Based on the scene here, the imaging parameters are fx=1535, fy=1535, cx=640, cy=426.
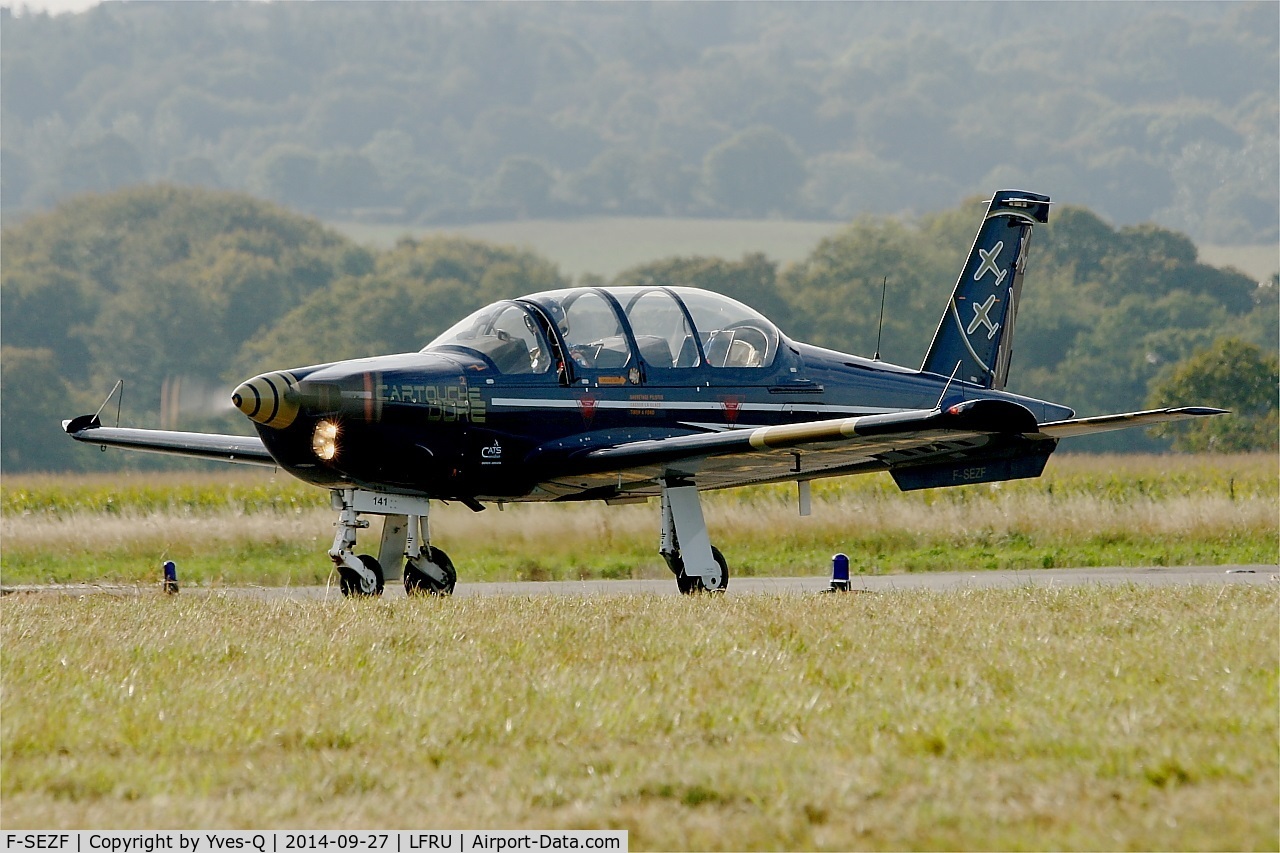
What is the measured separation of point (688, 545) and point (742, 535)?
958cm

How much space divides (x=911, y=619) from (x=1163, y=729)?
354cm

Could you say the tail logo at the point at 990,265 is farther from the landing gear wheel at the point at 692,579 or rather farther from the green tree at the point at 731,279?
the green tree at the point at 731,279

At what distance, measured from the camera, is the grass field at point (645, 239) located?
11243 cm

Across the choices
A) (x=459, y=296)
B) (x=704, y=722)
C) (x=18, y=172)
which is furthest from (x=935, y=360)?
(x=18, y=172)

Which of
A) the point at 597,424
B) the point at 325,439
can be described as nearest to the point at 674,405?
the point at 597,424

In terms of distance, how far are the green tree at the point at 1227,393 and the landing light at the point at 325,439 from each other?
3089 centimetres

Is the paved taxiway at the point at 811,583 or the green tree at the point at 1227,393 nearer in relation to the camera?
the paved taxiway at the point at 811,583

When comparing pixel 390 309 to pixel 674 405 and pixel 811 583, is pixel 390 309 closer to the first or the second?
pixel 811 583

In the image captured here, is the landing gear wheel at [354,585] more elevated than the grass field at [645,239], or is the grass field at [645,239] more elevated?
the grass field at [645,239]

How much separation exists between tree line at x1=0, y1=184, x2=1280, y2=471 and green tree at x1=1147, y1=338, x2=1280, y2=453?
17137 millimetres

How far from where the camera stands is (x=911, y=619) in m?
9.80

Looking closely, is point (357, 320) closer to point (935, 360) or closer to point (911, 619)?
point (935, 360)

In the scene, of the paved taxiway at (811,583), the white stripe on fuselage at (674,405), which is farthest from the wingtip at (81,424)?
the white stripe on fuselage at (674,405)

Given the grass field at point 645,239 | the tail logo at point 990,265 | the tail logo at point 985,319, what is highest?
the grass field at point 645,239
